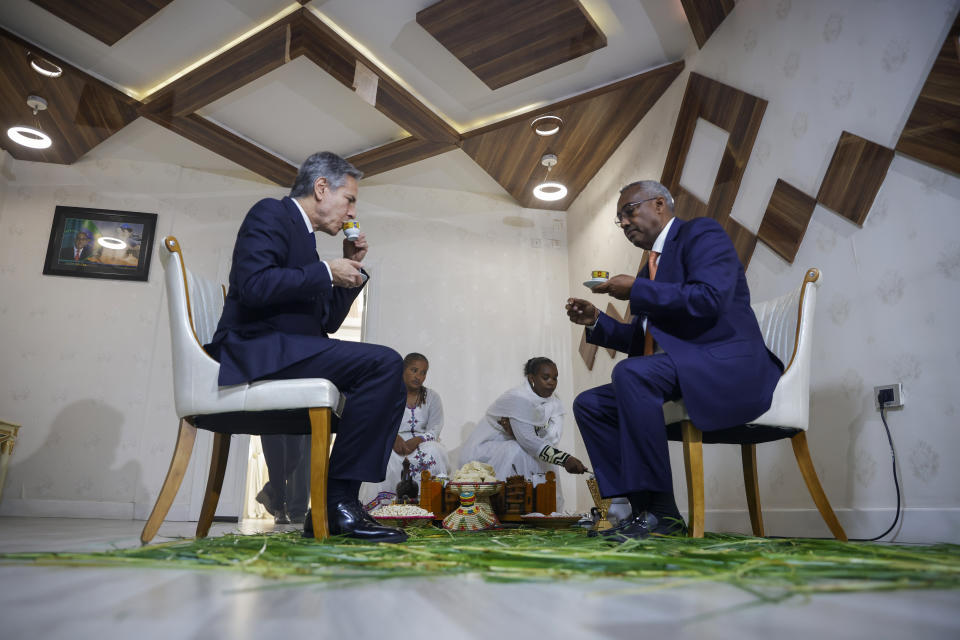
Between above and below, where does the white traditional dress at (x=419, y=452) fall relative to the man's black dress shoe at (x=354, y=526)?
above

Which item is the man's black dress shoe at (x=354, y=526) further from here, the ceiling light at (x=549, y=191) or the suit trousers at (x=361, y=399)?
the ceiling light at (x=549, y=191)

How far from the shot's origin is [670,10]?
12.2 ft

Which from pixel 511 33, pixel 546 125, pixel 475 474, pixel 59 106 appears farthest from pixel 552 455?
pixel 59 106

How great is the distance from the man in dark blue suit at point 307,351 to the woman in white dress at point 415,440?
199 centimetres

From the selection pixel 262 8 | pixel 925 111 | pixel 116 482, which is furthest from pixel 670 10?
pixel 116 482

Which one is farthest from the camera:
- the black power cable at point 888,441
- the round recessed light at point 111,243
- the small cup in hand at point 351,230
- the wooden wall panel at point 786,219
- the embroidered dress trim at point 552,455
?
the round recessed light at point 111,243

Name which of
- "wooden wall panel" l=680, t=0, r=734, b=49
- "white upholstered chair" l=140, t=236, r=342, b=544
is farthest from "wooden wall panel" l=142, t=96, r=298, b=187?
"wooden wall panel" l=680, t=0, r=734, b=49

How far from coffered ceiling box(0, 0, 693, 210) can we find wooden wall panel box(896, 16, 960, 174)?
185 cm

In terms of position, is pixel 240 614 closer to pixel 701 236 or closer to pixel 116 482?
pixel 701 236

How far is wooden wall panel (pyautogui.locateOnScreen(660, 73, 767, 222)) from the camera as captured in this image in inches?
132

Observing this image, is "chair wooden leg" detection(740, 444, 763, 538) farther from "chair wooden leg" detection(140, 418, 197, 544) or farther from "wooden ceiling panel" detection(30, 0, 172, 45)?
"wooden ceiling panel" detection(30, 0, 172, 45)

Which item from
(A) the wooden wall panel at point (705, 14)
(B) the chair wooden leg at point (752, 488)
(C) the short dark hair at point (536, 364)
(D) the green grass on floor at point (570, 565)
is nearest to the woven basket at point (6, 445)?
(C) the short dark hair at point (536, 364)

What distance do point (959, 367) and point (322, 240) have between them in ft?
15.6

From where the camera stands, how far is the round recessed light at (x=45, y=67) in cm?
412
